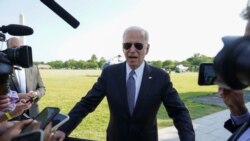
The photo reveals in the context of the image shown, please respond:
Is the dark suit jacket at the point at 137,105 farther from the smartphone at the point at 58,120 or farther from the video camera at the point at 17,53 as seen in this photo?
the video camera at the point at 17,53

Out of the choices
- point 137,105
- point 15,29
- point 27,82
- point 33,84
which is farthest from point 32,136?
point 33,84

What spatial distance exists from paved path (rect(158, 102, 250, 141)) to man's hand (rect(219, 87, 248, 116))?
5.66 meters

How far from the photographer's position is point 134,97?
311 centimetres

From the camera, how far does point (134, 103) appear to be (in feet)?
10.1

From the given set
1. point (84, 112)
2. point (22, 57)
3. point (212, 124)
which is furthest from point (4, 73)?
point (212, 124)

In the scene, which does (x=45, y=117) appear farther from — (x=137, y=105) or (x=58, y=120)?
(x=137, y=105)

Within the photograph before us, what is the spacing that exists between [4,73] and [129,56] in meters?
2.14

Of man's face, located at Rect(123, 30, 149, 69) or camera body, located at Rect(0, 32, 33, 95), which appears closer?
camera body, located at Rect(0, 32, 33, 95)

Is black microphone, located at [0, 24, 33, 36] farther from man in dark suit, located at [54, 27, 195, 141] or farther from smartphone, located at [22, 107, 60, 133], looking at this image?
man in dark suit, located at [54, 27, 195, 141]

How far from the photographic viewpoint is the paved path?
7430mm

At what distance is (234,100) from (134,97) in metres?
1.58

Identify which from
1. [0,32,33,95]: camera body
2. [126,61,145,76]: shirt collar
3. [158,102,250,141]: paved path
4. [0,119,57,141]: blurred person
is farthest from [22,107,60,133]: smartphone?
[158,102,250,141]: paved path

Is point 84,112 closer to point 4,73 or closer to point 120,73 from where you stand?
point 120,73

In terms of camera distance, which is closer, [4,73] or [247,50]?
[247,50]
